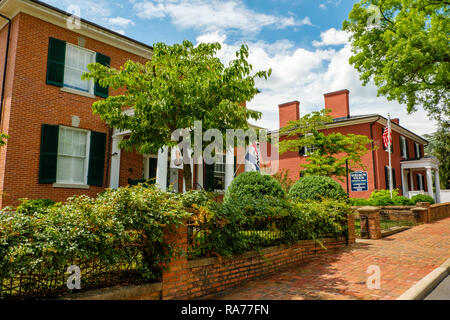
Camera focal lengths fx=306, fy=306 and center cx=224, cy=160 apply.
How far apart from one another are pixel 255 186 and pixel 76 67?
7.97 meters

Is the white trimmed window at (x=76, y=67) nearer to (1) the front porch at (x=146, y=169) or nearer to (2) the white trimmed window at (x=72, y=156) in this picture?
(2) the white trimmed window at (x=72, y=156)

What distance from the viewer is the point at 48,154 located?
9.93 metres

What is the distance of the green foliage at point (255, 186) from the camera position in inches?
320

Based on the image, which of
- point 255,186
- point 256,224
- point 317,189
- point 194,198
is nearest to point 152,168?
point 255,186

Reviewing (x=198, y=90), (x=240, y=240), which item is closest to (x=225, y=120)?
(x=198, y=90)

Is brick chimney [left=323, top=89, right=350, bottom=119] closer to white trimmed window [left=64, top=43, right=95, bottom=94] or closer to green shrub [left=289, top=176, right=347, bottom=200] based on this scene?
green shrub [left=289, top=176, right=347, bottom=200]

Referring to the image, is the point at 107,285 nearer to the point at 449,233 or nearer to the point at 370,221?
the point at 370,221

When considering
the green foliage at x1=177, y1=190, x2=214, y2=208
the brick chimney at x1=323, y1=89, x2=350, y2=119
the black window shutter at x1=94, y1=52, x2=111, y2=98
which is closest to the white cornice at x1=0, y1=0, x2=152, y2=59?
the black window shutter at x1=94, y1=52, x2=111, y2=98

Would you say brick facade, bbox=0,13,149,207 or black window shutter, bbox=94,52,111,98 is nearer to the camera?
brick facade, bbox=0,13,149,207

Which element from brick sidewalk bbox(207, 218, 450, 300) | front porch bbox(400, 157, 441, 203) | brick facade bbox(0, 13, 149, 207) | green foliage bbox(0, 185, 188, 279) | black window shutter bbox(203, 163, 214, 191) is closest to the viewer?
green foliage bbox(0, 185, 188, 279)

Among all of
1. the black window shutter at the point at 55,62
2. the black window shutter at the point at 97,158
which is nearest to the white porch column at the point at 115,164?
the black window shutter at the point at 97,158

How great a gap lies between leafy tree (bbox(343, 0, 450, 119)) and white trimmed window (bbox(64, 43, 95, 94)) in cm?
1262

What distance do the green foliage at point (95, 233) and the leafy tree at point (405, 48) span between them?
1306 cm

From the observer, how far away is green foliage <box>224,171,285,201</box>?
8.13m
